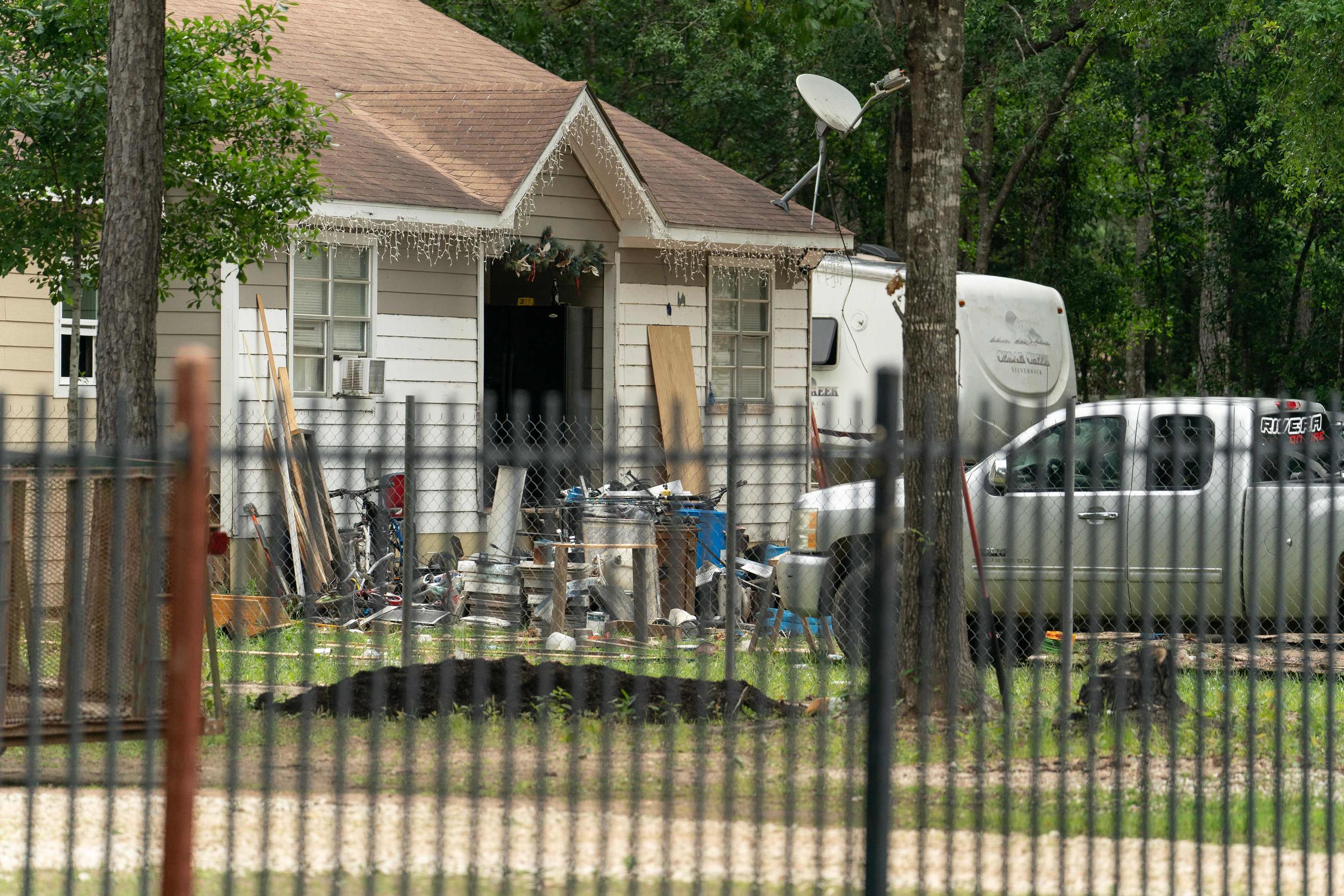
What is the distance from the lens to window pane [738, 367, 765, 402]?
66.1ft

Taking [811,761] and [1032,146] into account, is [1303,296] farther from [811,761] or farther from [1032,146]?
[811,761]

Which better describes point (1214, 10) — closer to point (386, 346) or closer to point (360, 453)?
point (386, 346)

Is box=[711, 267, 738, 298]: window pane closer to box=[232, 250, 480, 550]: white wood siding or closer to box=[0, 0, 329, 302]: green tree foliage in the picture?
box=[232, 250, 480, 550]: white wood siding

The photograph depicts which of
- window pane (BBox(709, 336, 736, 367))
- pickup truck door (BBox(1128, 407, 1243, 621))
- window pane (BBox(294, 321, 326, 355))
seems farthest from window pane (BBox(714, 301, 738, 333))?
pickup truck door (BBox(1128, 407, 1243, 621))

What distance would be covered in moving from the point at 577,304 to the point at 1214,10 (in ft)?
37.9

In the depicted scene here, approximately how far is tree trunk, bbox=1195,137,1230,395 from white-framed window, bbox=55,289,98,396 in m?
21.0

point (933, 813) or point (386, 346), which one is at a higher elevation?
point (386, 346)

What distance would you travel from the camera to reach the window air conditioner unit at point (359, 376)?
1647 cm

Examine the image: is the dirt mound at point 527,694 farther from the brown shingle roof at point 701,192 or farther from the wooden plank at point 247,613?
the brown shingle roof at point 701,192

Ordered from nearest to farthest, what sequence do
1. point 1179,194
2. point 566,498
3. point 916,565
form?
1. point 566,498
2. point 916,565
3. point 1179,194

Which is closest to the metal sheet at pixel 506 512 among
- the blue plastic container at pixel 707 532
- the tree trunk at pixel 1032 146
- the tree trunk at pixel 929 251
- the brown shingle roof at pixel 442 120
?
the blue plastic container at pixel 707 532

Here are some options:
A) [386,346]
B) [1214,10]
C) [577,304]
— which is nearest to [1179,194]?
[1214,10]

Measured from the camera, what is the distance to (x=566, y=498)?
6945 mm

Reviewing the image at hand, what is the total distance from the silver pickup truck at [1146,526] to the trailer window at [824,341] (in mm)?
9461
